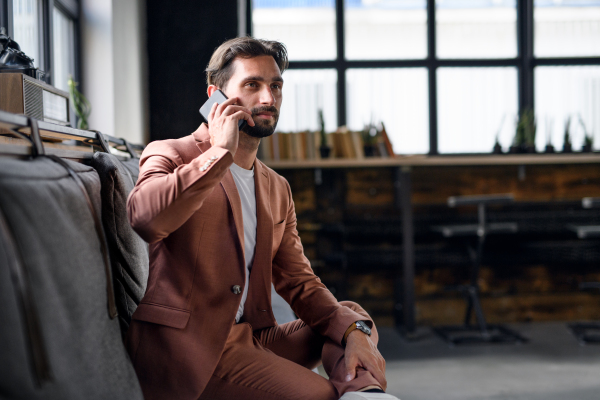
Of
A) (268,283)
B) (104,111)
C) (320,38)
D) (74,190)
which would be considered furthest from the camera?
(320,38)

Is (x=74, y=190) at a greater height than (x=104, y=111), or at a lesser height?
lesser

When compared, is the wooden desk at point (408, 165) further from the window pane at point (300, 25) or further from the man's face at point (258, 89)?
the man's face at point (258, 89)

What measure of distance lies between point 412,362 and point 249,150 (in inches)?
88.6

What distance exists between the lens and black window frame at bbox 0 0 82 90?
7.00 feet

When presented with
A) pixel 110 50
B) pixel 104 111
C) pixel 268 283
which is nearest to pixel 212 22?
pixel 110 50

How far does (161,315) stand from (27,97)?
757 millimetres

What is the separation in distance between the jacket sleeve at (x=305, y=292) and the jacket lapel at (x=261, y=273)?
105 mm

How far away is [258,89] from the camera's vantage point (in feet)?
4.58

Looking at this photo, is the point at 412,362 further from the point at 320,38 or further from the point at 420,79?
the point at 320,38

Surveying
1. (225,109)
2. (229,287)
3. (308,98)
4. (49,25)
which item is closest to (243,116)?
(225,109)

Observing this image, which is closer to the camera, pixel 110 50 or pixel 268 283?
pixel 268 283

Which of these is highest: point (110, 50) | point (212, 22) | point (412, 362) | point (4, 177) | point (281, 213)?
point (212, 22)

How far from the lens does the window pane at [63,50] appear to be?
115 inches

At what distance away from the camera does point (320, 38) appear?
455 cm
